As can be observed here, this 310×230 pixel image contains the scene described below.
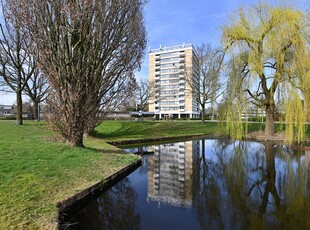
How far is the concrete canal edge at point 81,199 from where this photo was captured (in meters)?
5.38

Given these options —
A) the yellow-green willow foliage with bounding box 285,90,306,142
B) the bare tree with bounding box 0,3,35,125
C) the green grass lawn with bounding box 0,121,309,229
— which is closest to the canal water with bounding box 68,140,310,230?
the green grass lawn with bounding box 0,121,309,229

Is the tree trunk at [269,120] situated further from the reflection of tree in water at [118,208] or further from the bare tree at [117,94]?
the reflection of tree in water at [118,208]

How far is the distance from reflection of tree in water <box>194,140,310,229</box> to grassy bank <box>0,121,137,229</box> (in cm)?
305

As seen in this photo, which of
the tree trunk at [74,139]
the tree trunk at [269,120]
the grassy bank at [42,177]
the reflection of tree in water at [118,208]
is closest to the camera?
the grassy bank at [42,177]

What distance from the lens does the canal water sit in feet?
18.3

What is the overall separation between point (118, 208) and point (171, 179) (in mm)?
3234

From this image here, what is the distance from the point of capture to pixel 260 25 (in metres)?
18.0

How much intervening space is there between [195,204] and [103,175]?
9.67 ft

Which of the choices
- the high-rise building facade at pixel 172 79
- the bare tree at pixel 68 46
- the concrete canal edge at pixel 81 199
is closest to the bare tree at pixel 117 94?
the bare tree at pixel 68 46

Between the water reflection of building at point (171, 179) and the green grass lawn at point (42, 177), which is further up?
the green grass lawn at point (42, 177)

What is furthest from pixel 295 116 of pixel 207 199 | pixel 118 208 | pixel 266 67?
pixel 118 208

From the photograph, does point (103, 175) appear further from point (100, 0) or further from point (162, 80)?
point (162, 80)

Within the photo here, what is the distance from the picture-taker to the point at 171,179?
938cm

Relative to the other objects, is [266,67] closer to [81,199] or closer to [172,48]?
[81,199]
